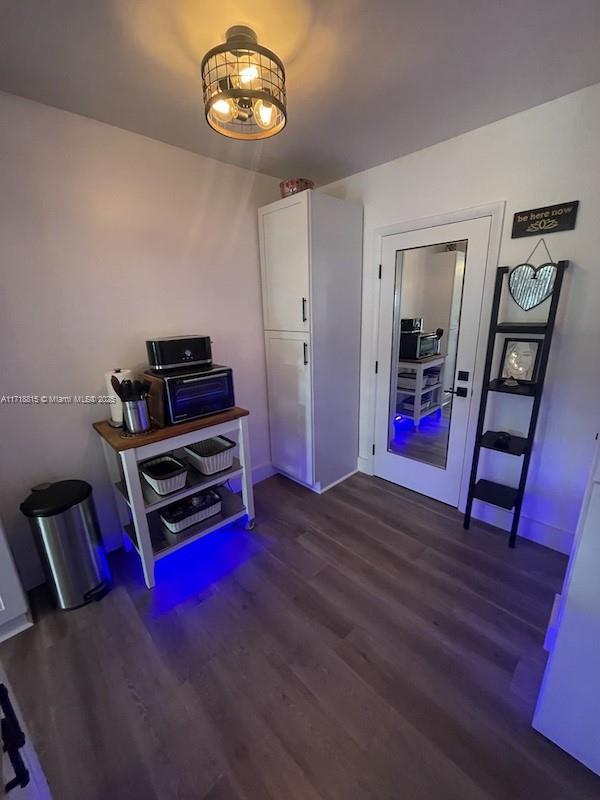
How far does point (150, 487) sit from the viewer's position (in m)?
1.97

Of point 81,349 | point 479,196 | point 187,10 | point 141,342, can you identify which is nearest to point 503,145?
point 479,196

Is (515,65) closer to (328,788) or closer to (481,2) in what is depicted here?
(481,2)

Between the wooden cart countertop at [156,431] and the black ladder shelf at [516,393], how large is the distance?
155 centimetres

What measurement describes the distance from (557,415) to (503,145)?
1.60 m

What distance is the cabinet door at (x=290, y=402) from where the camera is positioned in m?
2.49

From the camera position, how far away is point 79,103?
1.63 meters

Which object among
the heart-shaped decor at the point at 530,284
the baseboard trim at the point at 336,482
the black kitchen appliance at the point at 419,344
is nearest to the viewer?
the heart-shaped decor at the point at 530,284

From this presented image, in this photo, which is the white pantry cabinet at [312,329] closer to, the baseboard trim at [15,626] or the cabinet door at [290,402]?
the cabinet door at [290,402]

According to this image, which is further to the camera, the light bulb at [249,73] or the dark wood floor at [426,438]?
the dark wood floor at [426,438]

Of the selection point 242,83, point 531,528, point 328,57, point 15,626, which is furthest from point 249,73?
point 531,528

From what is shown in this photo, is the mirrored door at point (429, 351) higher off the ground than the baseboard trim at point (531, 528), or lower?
higher

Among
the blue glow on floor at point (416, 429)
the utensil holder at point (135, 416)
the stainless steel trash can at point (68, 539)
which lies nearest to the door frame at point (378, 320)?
the blue glow on floor at point (416, 429)

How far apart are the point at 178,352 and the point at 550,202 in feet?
7.41

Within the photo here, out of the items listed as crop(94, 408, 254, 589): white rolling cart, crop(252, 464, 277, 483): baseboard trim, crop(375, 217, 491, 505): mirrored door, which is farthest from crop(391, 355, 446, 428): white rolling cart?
crop(94, 408, 254, 589): white rolling cart
